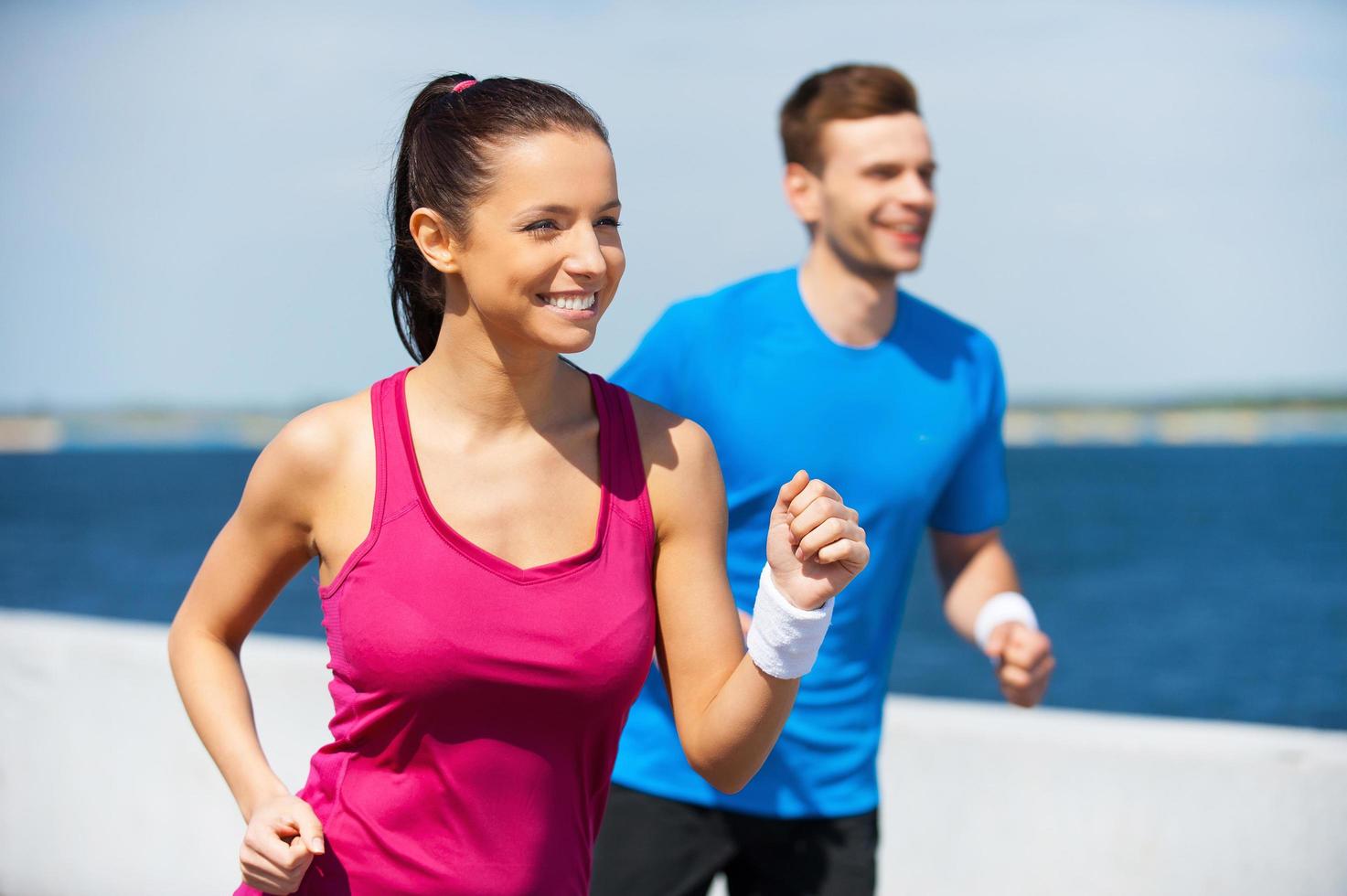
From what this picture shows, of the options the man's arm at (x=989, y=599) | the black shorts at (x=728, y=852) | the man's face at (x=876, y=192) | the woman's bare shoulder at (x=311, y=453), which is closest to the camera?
the woman's bare shoulder at (x=311, y=453)

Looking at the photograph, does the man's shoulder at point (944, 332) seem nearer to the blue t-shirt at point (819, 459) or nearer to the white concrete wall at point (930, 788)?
the blue t-shirt at point (819, 459)

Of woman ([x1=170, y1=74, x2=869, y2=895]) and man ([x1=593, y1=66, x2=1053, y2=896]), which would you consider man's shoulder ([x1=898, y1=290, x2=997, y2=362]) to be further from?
woman ([x1=170, y1=74, x2=869, y2=895])

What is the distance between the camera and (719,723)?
204 centimetres

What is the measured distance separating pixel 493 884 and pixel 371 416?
2.25 ft

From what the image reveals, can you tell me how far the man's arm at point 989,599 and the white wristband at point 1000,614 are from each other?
0.02 metres

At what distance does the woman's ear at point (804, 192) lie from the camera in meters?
3.45

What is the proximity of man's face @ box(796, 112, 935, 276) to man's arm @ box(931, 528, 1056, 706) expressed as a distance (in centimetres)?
69

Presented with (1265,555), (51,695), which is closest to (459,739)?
(51,695)

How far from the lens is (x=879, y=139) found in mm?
3359

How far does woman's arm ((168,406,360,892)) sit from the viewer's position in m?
1.96

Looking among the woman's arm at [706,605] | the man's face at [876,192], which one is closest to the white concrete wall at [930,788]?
the man's face at [876,192]

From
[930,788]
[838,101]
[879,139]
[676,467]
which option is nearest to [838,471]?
[879,139]

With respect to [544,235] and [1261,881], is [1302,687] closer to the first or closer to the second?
[1261,881]

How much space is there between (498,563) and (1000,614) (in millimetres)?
1590
